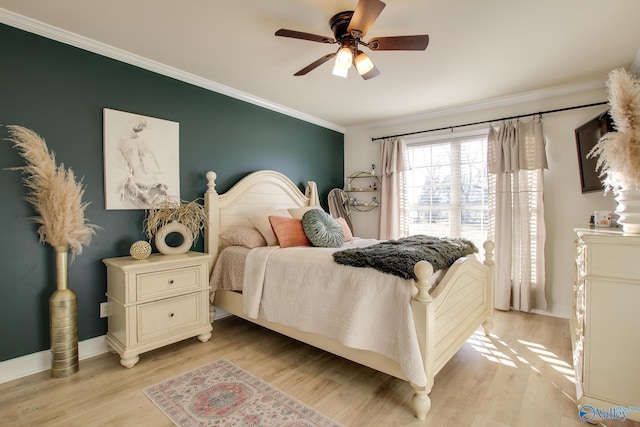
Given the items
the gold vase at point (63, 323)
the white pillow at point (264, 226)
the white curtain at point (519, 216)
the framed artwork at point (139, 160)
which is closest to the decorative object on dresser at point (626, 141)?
the white curtain at point (519, 216)

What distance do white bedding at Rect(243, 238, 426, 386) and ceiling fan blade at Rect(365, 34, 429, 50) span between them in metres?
1.44

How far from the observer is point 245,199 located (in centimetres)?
343

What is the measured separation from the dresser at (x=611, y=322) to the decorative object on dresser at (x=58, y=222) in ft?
10.5

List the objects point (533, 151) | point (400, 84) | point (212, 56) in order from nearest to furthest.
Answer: point (212, 56) → point (400, 84) → point (533, 151)

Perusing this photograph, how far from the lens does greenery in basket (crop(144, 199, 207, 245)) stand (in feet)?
8.61

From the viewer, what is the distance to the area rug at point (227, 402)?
167 cm

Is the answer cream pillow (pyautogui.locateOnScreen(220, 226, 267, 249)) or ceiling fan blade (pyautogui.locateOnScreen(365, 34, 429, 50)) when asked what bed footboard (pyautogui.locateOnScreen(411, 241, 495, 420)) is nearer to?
ceiling fan blade (pyautogui.locateOnScreen(365, 34, 429, 50))

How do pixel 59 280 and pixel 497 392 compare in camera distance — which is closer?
pixel 497 392

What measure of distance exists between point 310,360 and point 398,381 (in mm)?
679

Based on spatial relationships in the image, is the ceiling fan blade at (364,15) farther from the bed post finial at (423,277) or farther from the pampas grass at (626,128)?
the bed post finial at (423,277)

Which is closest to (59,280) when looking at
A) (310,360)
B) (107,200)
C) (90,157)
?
(107,200)

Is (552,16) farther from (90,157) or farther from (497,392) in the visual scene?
(90,157)

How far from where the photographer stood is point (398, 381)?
6.82ft

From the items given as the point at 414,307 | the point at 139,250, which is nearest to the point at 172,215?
the point at 139,250
